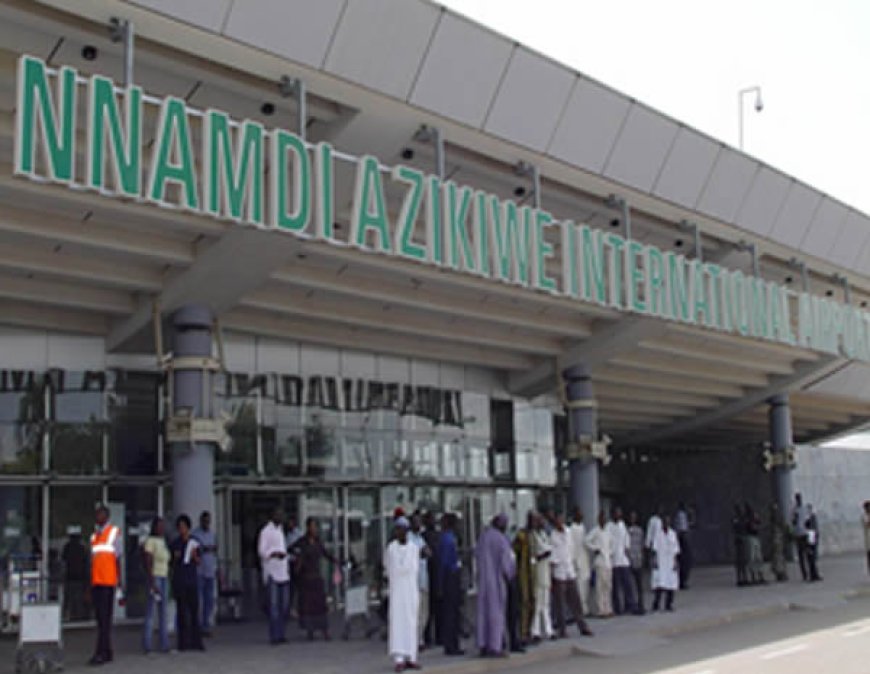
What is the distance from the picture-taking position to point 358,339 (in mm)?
21094

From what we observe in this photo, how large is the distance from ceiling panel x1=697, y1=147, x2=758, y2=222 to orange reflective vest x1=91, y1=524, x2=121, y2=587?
41.5 ft

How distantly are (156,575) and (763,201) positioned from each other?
14.5 m

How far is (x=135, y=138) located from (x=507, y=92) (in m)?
5.98

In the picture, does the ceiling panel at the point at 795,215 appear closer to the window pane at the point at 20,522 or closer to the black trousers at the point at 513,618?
the black trousers at the point at 513,618

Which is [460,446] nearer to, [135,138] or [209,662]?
[209,662]

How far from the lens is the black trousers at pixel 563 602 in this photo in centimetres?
1488

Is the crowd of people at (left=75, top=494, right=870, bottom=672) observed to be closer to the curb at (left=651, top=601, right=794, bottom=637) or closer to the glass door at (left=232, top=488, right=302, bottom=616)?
the curb at (left=651, top=601, right=794, bottom=637)

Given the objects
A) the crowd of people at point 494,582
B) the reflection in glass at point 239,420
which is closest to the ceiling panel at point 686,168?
the crowd of people at point 494,582

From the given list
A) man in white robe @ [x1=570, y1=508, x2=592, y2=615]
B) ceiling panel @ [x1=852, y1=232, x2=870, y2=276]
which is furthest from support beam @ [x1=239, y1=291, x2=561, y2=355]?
ceiling panel @ [x1=852, y1=232, x2=870, y2=276]

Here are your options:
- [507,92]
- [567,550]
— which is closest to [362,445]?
[567,550]

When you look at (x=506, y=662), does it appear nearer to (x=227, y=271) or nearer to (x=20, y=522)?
(x=227, y=271)

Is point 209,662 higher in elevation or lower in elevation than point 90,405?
lower

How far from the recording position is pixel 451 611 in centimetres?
1339

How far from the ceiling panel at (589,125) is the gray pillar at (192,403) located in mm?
6137
